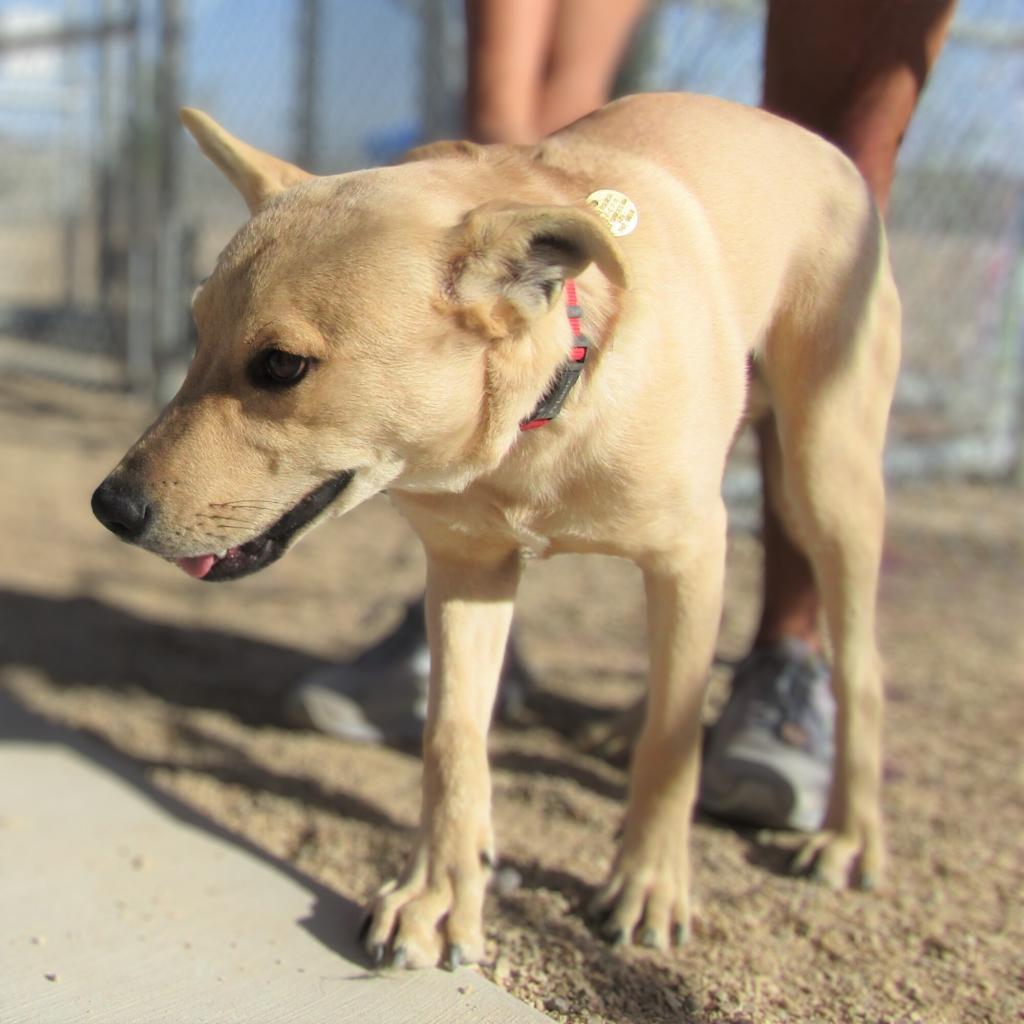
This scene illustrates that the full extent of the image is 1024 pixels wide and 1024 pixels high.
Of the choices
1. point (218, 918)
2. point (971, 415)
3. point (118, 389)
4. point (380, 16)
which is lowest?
point (118, 389)

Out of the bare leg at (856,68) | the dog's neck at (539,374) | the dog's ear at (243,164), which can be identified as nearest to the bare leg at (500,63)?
the bare leg at (856,68)

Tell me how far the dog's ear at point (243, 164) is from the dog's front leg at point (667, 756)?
88 cm

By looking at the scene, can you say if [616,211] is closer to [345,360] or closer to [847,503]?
[345,360]

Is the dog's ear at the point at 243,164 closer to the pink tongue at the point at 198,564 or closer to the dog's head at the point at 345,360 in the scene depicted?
the dog's head at the point at 345,360

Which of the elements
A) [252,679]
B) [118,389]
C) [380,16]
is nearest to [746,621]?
[252,679]

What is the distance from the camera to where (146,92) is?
7832mm

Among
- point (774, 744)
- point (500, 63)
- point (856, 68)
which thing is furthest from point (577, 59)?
point (774, 744)

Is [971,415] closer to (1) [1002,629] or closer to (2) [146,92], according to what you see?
(1) [1002,629]

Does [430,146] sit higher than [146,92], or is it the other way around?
[430,146]

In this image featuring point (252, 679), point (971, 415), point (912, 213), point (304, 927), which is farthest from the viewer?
point (971, 415)

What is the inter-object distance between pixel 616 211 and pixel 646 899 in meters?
1.13

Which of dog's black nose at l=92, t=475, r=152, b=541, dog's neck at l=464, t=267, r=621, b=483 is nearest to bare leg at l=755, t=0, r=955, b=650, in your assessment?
dog's neck at l=464, t=267, r=621, b=483

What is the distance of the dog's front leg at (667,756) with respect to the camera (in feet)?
6.70

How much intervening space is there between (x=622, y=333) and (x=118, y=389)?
7.13m
